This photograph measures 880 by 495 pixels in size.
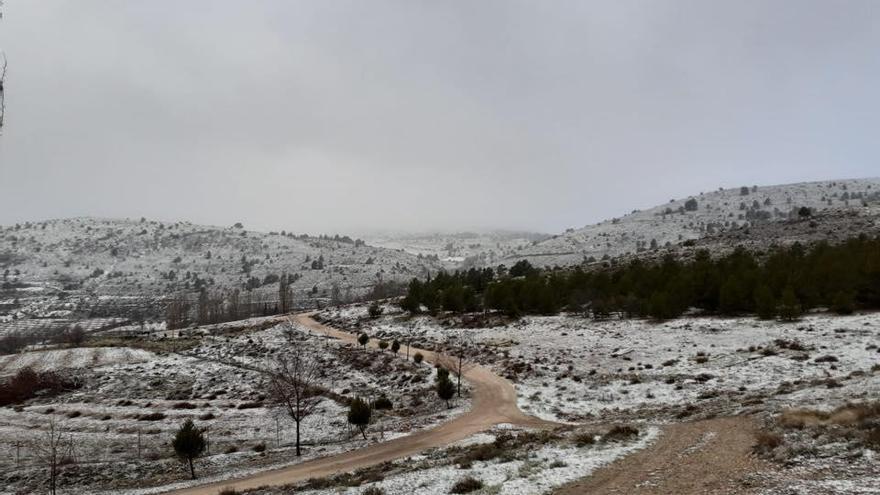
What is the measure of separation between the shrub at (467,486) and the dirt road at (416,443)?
10892 millimetres

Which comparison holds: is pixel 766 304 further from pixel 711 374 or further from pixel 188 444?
pixel 188 444

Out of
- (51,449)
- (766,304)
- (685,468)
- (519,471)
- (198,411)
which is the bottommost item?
(198,411)

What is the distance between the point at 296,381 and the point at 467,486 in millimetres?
27836

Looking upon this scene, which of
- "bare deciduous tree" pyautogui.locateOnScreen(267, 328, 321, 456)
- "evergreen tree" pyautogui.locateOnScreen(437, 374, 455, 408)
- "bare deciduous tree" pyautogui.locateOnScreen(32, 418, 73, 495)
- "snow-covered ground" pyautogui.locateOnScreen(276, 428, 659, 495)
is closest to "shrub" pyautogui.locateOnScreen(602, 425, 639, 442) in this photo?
"snow-covered ground" pyautogui.locateOnScreen(276, 428, 659, 495)

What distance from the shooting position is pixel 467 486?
19312mm

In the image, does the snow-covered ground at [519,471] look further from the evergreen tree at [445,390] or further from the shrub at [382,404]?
the shrub at [382,404]

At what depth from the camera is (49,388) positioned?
249 feet

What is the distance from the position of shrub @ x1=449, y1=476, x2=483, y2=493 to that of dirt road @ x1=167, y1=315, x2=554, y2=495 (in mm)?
10892

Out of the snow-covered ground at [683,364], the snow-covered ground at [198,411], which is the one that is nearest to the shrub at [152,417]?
the snow-covered ground at [198,411]

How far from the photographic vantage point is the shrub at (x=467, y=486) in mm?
19156

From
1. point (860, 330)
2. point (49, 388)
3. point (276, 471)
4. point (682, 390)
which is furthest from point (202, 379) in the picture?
point (860, 330)

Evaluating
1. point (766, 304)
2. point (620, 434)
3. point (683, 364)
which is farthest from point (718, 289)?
point (620, 434)

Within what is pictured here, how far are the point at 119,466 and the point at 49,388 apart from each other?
176 ft

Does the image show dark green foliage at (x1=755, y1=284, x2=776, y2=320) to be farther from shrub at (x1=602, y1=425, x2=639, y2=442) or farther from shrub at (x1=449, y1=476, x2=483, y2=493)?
shrub at (x1=449, y1=476, x2=483, y2=493)
